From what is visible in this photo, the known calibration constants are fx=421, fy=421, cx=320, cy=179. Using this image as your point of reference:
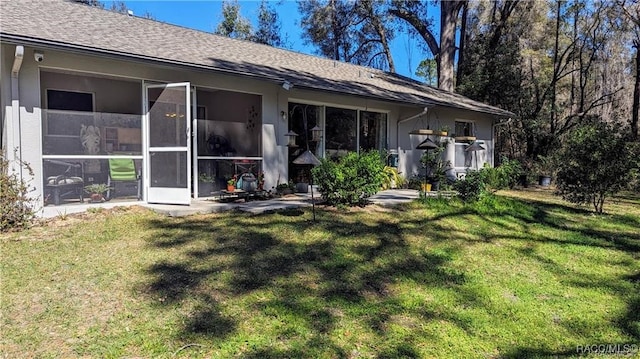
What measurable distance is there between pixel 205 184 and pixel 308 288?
15.7ft

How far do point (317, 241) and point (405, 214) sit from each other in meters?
2.25

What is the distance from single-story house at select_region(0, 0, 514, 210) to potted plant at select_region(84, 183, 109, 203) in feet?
0.24

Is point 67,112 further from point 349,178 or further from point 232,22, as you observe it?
point 232,22

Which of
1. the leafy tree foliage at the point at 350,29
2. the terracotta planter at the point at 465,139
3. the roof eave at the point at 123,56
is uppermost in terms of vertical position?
the leafy tree foliage at the point at 350,29

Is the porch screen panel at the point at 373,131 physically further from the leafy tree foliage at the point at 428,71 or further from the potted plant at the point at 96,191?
the leafy tree foliage at the point at 428,71

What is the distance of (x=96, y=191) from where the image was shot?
707 cm

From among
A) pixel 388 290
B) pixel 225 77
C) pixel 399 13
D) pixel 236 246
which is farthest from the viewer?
pixel 399 13

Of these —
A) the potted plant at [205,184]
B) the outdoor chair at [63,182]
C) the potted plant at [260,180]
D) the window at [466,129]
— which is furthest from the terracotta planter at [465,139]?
the outdoor chair at [63,182]

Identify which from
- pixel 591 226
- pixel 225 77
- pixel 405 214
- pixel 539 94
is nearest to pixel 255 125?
pixel 225 77

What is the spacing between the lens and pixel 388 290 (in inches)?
173

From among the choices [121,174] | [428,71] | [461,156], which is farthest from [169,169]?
[428,71]

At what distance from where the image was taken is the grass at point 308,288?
3352mm

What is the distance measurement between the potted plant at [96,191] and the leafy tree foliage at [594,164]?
8644mm

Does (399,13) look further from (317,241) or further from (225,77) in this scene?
(317,241)
